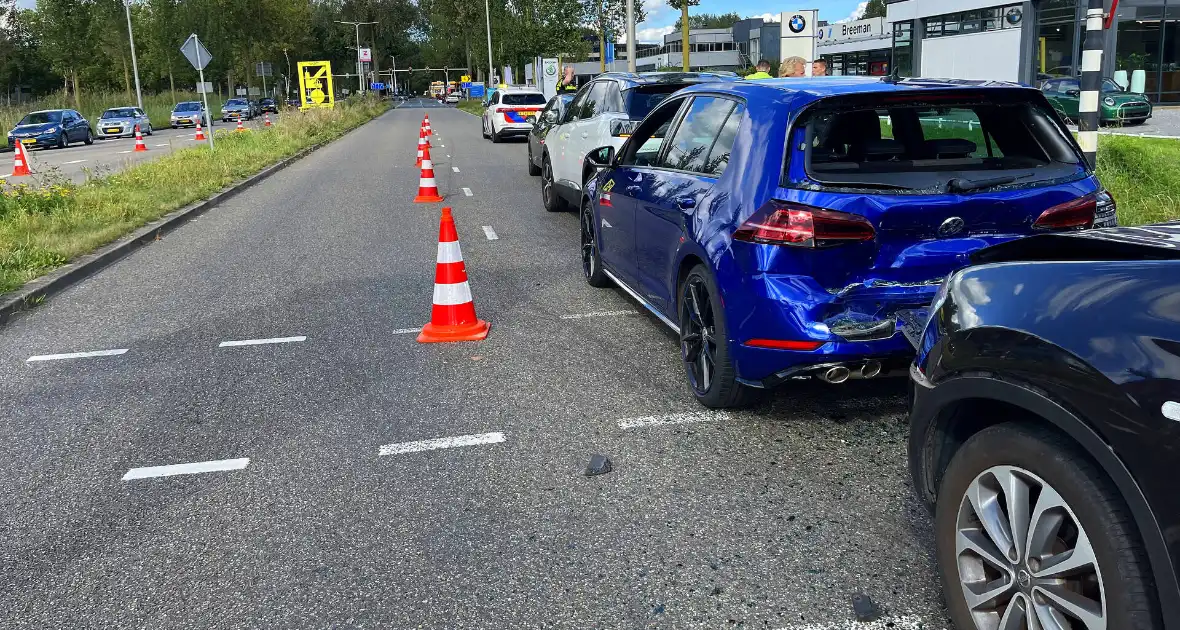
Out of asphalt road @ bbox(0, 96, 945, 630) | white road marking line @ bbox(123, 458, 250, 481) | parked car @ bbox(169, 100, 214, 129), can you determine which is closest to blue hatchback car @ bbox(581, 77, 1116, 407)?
asphalt road @ bbox(0, 96, 945, 630)

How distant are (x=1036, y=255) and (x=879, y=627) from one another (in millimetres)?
1225

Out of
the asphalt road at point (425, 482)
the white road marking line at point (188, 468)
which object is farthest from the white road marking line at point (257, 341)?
the white road marking line at point (188, 468)

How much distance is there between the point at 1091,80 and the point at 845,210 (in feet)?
20.3

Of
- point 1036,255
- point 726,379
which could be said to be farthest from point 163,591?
point 1036,255

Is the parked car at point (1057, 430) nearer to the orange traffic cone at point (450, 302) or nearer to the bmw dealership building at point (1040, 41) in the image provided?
the orange traffic cone at point (450, 302)

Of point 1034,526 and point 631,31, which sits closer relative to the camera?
point 1034,526

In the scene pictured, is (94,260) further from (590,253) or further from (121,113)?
(121,113)

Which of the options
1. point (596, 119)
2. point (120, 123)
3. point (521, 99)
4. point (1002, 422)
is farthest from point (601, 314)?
point (120, 123)

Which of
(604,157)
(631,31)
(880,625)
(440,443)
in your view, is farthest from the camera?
(631,31)

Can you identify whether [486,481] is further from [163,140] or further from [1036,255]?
[163,140]

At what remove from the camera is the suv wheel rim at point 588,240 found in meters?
7.89

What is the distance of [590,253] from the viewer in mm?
8188

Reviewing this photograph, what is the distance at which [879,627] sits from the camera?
3.03 m

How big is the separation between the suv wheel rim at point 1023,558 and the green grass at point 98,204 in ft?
26.7
